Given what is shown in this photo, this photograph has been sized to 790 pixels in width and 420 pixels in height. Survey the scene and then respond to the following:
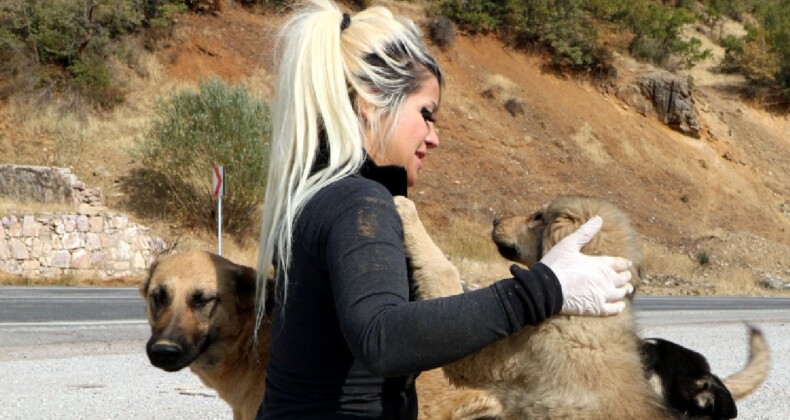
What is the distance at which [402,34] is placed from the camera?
8.78 feet

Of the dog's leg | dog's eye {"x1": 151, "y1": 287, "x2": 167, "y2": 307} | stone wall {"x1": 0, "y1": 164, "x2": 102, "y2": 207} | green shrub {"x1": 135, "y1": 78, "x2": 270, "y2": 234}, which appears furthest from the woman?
green shrub {"x1": 135, "y1": 78, "x2": 270, "y2": 234}

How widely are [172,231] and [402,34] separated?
26.1 metres

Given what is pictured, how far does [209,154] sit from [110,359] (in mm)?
19911

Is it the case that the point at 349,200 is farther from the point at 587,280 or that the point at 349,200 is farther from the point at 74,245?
the point at 74,245

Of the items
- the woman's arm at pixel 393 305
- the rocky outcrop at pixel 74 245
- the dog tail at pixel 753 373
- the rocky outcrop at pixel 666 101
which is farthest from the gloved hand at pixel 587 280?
the rocky outcrop at pixel 666 101

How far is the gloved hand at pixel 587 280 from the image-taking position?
2447 millimetres

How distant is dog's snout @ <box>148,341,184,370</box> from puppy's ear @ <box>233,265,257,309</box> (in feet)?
1.42

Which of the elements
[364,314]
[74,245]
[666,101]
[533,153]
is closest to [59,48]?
[74,245]

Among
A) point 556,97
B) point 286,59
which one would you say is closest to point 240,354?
point 286,59

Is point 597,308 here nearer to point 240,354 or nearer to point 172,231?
point 240,354

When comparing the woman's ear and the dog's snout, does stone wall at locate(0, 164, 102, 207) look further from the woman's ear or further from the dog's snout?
the woman's ear

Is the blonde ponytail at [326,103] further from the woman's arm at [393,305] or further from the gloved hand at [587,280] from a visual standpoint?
the gloved hand at [587,280]

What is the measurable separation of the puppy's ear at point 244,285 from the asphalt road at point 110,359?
164 centimetres

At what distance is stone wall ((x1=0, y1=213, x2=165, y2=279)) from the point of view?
23.4m
